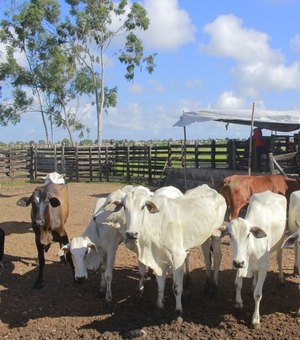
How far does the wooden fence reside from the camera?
21.5m

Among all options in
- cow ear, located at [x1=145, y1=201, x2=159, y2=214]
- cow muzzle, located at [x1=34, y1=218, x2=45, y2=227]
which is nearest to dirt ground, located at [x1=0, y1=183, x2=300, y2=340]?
cow muzzle, located at [x1=34, y1=218, x2=45, y2=227]

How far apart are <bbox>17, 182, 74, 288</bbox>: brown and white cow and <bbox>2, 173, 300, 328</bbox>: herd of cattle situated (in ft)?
0.05

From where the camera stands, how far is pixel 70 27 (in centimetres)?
3272

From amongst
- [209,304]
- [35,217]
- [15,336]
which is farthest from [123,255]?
[15,336]

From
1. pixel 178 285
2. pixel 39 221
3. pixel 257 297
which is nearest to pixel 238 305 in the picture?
pixel 257 297

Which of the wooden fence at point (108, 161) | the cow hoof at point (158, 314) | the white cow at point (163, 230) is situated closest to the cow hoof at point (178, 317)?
the white cow at point (163, 230)

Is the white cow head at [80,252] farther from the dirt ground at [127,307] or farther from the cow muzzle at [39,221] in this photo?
the cow muzzle at [39,221]

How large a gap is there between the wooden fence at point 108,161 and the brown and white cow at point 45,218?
10026mm

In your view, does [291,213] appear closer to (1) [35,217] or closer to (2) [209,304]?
(2) [209,304]

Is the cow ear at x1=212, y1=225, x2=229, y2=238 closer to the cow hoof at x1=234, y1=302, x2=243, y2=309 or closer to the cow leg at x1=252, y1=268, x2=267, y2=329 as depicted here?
the cow leg at x1=252, y1=268, x2=267, y2=329

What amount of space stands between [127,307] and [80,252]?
0.99 m

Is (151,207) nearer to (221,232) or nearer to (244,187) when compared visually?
(221,232)

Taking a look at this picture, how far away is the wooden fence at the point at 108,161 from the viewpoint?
2153 centimetres

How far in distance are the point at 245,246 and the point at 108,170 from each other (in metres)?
19.4
